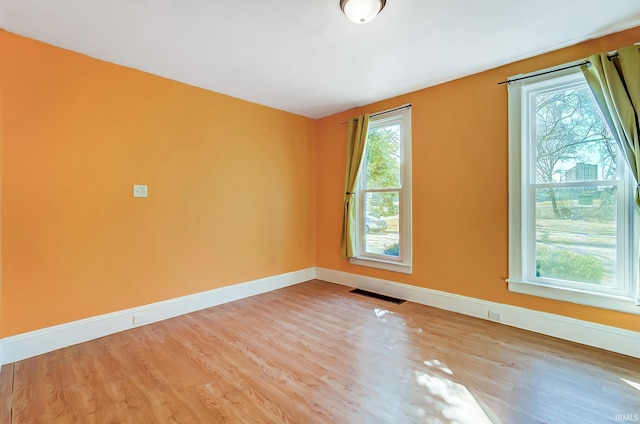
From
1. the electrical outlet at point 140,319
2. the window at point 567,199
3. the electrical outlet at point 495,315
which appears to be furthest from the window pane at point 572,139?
the electrical outlet at point 140,319

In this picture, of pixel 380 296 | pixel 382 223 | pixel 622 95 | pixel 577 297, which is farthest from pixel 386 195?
pixel 622 95

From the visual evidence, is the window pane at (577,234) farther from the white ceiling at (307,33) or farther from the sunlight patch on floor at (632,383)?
the white ceiling at (307,33)

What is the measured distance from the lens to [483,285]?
2.95 metres

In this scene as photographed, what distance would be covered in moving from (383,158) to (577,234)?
A: 84.8 inches

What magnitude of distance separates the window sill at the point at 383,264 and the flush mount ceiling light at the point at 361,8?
2.67m

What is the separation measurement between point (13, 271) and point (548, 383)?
398 centimetres

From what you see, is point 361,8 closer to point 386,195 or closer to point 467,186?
point 467,186

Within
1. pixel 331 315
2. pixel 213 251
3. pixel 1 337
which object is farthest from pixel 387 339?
pixel 1 337

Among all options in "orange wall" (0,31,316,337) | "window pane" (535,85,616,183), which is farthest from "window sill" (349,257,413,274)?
"window pane" (535,85,616,183)

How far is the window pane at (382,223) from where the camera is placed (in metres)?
3.71

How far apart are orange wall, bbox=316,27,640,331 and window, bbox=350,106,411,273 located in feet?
0.37

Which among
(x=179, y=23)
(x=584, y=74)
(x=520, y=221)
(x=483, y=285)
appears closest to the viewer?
(x=179, y=23)

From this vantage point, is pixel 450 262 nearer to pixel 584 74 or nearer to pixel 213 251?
pixel 584 74

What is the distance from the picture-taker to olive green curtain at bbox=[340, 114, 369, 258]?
3.93 m
